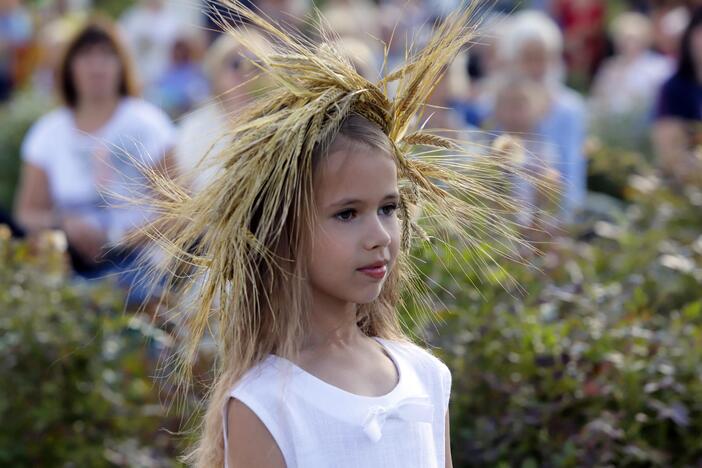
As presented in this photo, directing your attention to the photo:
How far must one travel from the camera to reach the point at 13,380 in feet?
11.9

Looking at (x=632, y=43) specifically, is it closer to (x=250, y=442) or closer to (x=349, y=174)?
(x=349, y=174)

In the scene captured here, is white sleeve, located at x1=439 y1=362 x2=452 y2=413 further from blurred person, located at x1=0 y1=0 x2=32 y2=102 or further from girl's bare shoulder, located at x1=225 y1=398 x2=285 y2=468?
blurred person, located at x1=0 y1=0 x2=32 y2=102

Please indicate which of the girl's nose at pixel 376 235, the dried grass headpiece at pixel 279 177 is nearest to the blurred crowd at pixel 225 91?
the dried grass headpiece at pixel 279 177

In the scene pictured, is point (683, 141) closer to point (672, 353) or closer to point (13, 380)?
point (672, 353)

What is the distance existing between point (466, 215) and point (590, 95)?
898cm

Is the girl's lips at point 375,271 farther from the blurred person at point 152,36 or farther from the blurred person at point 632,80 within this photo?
the blurred person at point 152,36

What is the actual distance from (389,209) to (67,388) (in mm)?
1877

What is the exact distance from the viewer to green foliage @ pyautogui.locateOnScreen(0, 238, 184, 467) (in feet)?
11.9

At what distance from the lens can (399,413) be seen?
7.07ft

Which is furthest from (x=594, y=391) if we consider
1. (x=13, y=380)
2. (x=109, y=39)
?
(x=109, y=39)

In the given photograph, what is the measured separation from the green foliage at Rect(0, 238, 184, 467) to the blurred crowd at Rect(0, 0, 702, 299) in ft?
0.88

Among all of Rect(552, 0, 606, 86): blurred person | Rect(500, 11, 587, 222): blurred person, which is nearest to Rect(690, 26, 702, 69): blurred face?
Rect(500, 11, 587, 222): blurred person

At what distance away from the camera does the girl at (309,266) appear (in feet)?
6.81

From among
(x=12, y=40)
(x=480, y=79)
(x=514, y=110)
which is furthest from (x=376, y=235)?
(x=12, y=40)
